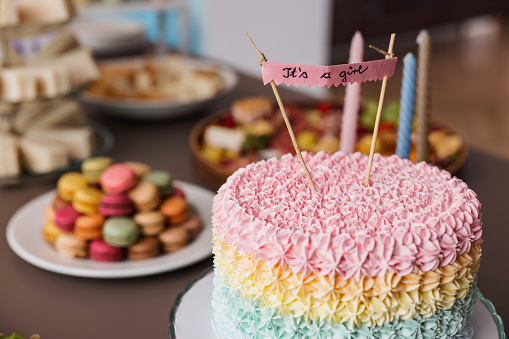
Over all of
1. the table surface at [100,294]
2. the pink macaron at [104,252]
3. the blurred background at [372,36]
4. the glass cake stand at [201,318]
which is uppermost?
the glass cake stand at [201,318]

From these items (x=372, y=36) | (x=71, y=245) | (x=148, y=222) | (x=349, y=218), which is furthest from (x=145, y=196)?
(x=372, y=36)

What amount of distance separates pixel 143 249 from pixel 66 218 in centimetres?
16

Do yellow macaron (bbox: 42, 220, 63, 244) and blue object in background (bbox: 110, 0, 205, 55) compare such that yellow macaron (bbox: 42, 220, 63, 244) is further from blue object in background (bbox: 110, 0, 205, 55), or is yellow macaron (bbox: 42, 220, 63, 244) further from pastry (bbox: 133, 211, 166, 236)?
blue object in background (bbox: 110, 0, 205, 55)

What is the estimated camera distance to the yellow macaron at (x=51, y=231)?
115 centimetres

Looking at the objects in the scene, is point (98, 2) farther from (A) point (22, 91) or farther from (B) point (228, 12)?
(A) point (22, 91)

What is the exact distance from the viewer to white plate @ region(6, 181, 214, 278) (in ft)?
3.50

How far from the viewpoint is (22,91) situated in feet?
4.84

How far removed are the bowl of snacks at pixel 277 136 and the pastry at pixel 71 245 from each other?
1.27ft

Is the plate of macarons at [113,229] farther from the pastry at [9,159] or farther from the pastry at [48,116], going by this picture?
the pastry at [48,116]

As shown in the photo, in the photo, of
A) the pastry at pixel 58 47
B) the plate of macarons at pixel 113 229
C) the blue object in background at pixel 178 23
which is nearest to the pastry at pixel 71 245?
the plate of macarons at pixel 113 229

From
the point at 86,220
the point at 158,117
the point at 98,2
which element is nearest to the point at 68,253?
the point at 86,220

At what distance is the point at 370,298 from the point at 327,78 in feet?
0.85

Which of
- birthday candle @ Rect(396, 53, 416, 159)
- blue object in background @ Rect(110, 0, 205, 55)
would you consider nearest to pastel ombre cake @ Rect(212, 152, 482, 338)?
birthday candle @ Rect(396, 53, 416, 159)

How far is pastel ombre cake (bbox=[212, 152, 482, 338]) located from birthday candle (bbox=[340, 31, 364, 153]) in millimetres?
290
